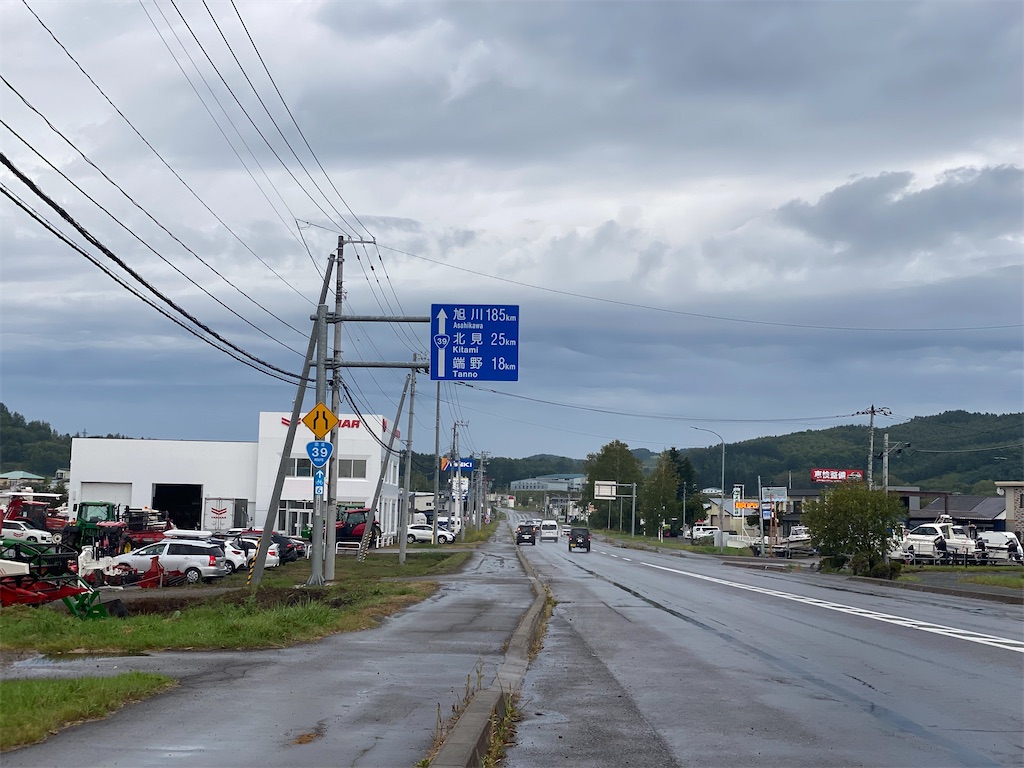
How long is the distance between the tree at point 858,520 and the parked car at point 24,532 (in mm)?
35518

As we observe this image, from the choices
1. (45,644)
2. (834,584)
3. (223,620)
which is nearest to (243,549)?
(834,584)

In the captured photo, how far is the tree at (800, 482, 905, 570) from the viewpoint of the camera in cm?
4672

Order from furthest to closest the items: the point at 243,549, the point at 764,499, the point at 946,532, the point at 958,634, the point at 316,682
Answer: the point at 764,499 < the point at 946,532 < the point at 243,549 < the point at 958,634 < the point at 316,682

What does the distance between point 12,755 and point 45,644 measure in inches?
293

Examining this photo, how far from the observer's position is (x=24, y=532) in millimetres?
50062

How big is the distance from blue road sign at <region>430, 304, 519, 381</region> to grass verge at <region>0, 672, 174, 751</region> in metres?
16.6

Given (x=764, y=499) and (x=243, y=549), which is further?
(x=764, y=499)

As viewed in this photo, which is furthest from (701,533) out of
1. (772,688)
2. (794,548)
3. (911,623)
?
(772,688)

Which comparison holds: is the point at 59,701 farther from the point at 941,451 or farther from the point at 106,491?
the point at 941,451

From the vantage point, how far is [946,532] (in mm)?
64438

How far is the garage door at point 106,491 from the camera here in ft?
271

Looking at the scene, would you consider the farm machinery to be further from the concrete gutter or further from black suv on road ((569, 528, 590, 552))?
black suv on road ((569, 528, 590, 552))

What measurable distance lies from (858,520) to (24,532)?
3891 cm

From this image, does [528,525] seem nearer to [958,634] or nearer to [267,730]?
[958,634]
